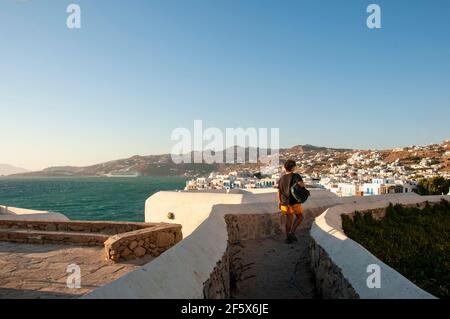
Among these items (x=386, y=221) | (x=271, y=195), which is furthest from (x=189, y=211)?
(x=386, y=221)

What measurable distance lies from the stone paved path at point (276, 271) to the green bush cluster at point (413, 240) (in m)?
1.66

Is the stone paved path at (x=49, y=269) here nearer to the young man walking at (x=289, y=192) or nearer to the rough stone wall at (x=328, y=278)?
the young man walking at (x=289, y=192)

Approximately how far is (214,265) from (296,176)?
4650 mm

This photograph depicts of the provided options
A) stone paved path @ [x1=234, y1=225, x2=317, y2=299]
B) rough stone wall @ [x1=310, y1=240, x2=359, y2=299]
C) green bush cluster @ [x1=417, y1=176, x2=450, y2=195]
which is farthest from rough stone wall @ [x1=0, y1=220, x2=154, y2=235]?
green bush cluster @ [x1=417, y1=176, x2=450, y2=195]

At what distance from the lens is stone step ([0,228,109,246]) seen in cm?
1016

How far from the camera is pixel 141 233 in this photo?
8.98 m

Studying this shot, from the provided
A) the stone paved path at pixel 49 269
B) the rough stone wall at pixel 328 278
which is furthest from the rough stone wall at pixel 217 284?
the stone paved path at pixel 49 269

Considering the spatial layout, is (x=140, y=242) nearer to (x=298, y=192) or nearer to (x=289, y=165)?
(x=298, y=192)

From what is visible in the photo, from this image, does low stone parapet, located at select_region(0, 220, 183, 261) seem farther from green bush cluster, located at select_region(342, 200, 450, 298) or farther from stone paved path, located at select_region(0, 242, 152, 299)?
green bush cluster, located at select_region(342, 200, 450, 298)

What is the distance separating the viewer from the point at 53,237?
34.2ft

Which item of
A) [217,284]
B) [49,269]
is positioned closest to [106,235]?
[49,269]

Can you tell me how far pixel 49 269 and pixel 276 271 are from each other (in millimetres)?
5002
